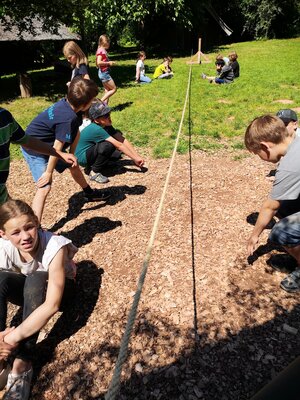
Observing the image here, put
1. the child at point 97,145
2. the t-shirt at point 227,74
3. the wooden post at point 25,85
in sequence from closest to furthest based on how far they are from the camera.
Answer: the child at point 97,145
the wooden post at point 25,85
the t-shirt at point 227,74

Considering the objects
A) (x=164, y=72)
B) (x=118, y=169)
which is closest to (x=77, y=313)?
(x=118, y=169)

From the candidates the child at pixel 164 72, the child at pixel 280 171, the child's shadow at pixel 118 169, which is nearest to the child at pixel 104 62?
the child's shadow at pixel 118 169

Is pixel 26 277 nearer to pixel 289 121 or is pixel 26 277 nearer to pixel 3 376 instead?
pixel 3 376

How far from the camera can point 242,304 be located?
3.12 m

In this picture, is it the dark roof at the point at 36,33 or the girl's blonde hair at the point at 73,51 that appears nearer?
the girl's blonde hair at the point at 73,51

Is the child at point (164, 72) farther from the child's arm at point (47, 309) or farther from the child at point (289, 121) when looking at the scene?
the child's arm at point (47, 309)

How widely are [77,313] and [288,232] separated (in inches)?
86.0

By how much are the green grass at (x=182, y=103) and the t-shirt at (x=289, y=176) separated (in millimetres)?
3827

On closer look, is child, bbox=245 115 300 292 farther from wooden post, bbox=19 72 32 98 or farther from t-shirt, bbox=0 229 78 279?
wooden post, bbox=19 72 32 98

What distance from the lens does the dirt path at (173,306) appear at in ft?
8.34

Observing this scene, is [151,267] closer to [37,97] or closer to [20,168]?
[20,168]

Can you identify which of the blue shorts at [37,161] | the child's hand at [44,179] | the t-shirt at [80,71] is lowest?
the child's hand at [44,179]

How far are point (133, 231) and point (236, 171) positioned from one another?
8.06 feet

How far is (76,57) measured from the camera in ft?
24.0
